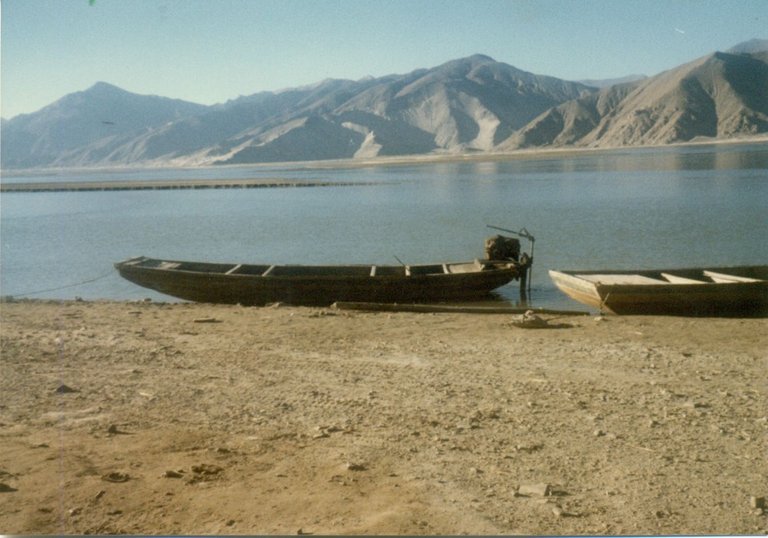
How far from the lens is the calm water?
26156mm

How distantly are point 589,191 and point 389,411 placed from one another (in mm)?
49454

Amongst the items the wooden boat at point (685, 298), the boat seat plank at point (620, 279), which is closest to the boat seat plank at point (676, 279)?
the boat seat plank at point (620, 279)

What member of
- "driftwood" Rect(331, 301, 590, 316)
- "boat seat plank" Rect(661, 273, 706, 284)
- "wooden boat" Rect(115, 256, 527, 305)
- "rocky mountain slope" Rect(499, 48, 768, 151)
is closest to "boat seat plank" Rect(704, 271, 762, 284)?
"boat seat plank" Rect(661, 273, 706, 284)

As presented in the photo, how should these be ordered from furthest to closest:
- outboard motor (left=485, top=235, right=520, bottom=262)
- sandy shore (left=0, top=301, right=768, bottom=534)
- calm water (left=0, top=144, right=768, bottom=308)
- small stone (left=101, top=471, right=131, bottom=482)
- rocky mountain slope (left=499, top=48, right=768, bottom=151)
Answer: rocky mountain slope (left=499, top=48, right=768, bottom=151) → calm water (left=0, top=144, right=768, bottom=308) → outboard motor (left=485, top=235, right=520, bottom=262) → small stone (left=101, top=471, right=131, bottom=482) → sandy shore (left=0, top=301, right=768, bottom=534)

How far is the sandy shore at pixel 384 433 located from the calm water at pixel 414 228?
9.28 meters

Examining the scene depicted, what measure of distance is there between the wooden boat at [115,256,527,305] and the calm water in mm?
1731

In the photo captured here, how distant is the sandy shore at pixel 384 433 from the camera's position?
5105 millimetres

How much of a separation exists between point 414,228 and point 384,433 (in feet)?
101

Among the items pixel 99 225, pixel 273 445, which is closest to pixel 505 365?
pixel 273 445

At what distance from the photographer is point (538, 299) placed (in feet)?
63.3

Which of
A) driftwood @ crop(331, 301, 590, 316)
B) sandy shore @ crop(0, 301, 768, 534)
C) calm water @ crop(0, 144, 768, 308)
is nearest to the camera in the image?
sandy shore @ crop(0, 301, 768, 534)

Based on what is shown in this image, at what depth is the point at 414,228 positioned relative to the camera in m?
37.4

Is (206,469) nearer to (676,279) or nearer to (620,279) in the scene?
(620,279)

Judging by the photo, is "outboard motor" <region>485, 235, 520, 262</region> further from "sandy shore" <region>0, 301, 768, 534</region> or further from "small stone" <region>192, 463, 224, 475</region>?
"small stone" <region>192, 463, 224, 475</region>
